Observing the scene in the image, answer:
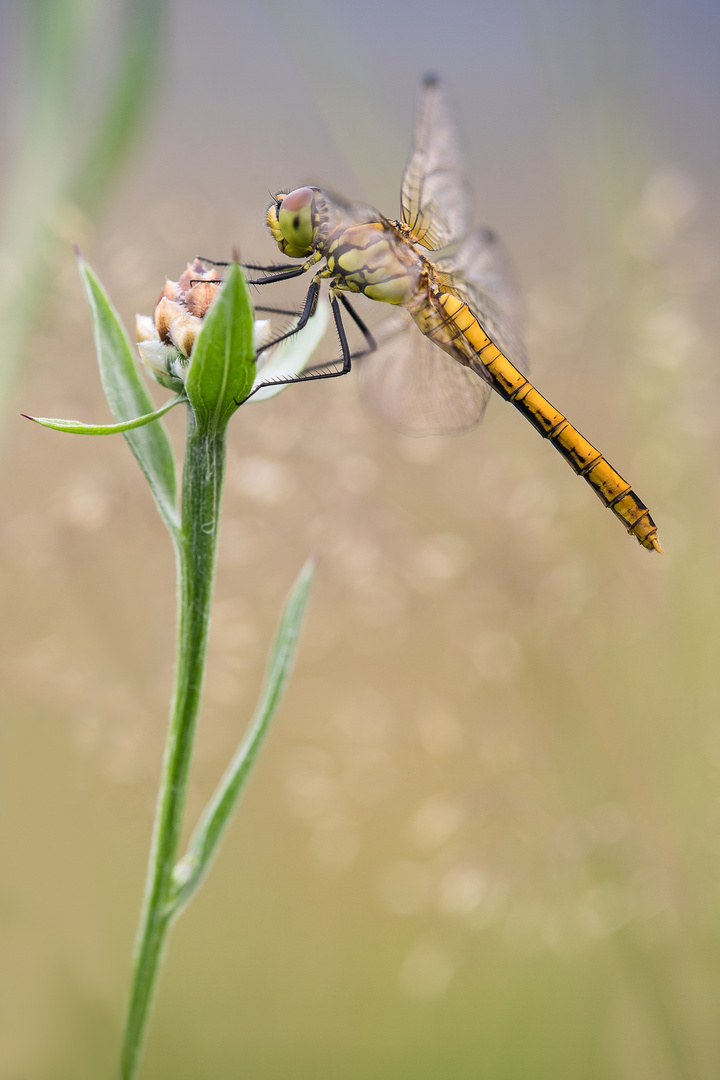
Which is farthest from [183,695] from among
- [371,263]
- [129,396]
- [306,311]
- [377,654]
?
[377,654]

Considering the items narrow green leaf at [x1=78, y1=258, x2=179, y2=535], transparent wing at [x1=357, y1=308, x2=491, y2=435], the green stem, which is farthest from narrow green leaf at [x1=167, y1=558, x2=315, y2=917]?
transparent wing at [x1=357, y1=308, x2=491, y2=435]

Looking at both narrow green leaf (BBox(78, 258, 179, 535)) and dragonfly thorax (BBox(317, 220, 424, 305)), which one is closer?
narrow green leaf (BBox(78, 258, 179, 535))

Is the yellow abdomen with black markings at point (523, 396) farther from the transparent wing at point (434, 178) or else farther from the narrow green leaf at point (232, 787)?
the narrow green leaf at point (232, 787)

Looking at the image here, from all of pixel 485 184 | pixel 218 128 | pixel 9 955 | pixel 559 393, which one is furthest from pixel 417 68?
pixel 9 955

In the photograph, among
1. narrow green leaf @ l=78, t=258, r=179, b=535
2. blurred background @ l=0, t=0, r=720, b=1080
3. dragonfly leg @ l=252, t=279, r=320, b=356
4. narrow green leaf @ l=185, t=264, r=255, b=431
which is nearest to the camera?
narrow green leaf @ l=185, t=264, r=255, b=431

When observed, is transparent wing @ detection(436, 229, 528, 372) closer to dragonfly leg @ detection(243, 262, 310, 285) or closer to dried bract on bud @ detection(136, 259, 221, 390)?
dragonfly leg @ detection(243, 262, 310, 285)

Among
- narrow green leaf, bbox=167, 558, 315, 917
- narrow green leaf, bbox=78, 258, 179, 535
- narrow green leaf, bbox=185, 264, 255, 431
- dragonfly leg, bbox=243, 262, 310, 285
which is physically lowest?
narrow green leaf, bbox=167, 558, 315, 917

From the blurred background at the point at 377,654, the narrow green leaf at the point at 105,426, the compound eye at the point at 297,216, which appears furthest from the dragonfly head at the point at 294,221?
the narrow green leaf at the point at 105,426
